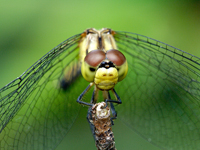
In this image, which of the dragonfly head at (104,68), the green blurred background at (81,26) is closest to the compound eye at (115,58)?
the dragonfly head at (104,68)

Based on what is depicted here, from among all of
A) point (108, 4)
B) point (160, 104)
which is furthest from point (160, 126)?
point (108, 4)

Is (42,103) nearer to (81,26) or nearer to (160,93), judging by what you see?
(81,26)

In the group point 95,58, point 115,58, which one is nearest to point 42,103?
point 95,58

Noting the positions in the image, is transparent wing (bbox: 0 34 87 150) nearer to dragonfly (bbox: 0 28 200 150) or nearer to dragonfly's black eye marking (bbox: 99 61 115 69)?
dragonfly (bbox: 0 28 200 150)

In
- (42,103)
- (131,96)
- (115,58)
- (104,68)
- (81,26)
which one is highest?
(81,26)

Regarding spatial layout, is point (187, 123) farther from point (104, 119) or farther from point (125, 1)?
point (125, 1)
